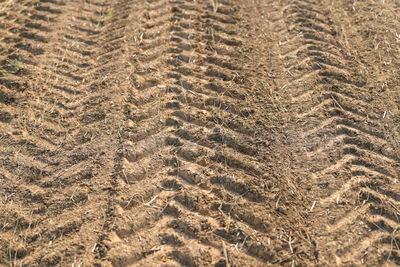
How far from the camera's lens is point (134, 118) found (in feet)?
10.1

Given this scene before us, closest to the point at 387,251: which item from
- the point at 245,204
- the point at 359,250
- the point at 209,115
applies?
the point at 359,250

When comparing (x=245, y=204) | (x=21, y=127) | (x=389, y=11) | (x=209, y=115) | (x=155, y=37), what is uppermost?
A: (x=389, y=11)

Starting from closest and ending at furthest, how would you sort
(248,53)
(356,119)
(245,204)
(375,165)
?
(245,204), (375,165), (356,119), (248,53)

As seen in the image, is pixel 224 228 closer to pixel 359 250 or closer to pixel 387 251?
pixel 359 250

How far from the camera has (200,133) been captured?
2.96 m

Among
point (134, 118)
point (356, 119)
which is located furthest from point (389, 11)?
point (134, 118)

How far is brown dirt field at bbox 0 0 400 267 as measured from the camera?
7.99 ft

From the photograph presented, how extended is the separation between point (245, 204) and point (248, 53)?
5.59ft

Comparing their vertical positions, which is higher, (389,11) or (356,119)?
(389,11)

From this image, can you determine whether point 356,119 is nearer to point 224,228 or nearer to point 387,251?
point 387,251

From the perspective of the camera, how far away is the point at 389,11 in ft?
12.8

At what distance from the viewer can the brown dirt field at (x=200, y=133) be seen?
2436mm

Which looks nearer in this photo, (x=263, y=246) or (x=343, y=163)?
(x=263, y=246)

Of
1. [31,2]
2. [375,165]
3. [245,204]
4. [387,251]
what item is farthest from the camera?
[31,2]
